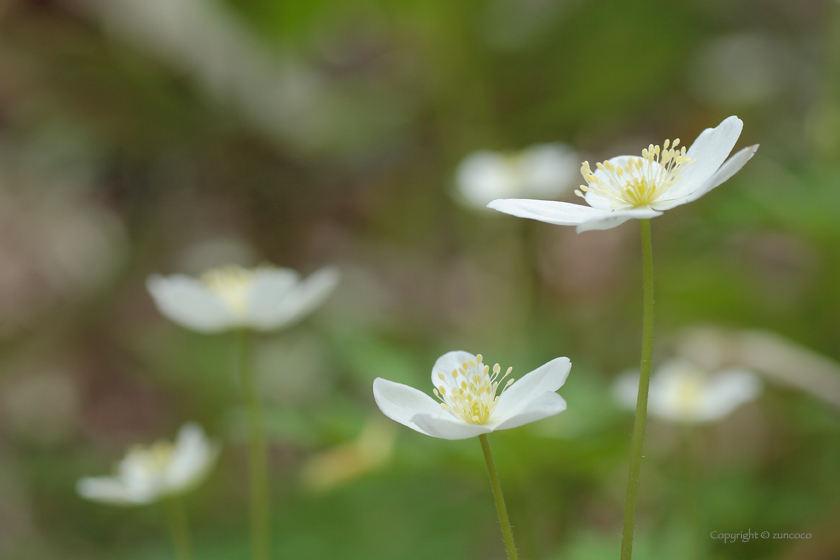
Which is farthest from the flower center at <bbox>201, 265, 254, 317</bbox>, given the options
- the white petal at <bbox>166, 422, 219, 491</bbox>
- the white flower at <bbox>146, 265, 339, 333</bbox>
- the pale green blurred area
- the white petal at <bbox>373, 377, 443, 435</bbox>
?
the white petal at <bbox>373, 377, 443, 435</bbox>

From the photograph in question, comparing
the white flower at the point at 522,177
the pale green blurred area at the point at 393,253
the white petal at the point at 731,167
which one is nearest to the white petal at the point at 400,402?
the white petal at the point at 731,167

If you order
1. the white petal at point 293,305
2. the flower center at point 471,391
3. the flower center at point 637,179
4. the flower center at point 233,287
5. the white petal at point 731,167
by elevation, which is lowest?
the flower center at point 471,391

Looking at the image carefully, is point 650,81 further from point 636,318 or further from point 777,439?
point 777,439

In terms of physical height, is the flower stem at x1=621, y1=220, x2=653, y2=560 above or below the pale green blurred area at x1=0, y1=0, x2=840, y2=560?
below

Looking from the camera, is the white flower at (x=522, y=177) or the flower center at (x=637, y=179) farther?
the white flower at (x=522, y=177)

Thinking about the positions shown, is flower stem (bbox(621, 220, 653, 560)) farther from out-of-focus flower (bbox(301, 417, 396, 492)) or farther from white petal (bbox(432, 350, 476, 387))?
out-of-focus flower (bbox(301, 417, 396, 492))

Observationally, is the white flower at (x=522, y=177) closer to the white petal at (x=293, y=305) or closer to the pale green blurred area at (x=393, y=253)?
the pale green blurred area at (x=393, y=253)
